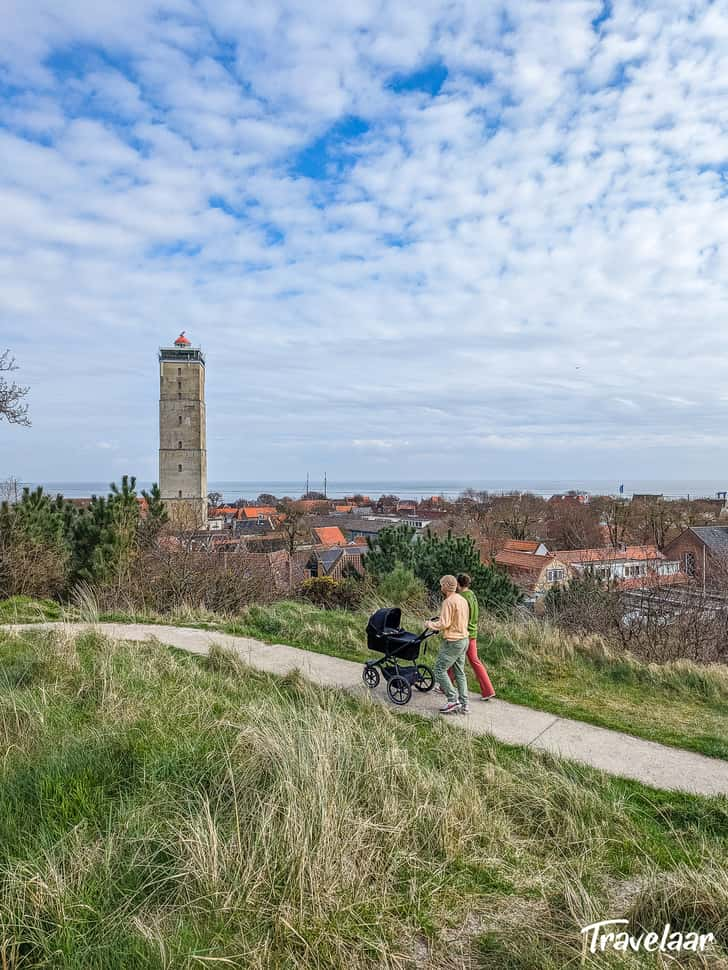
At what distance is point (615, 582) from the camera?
51.3ft

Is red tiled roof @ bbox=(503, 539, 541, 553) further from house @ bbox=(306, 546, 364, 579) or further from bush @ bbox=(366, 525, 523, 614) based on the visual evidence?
bush @ bbox=(366, 525, 523, 614)

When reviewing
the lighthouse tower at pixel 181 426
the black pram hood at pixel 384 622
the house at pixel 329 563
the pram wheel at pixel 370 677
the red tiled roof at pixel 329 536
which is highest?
the lighthouse tower at pixel 181 426

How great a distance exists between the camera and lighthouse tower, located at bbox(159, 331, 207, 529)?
176 feet

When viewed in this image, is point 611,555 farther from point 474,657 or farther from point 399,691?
point 399,691

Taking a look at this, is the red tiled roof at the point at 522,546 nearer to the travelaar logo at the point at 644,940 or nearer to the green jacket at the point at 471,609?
the green jacket at the point at 471,609

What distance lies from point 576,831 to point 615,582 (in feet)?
44.0

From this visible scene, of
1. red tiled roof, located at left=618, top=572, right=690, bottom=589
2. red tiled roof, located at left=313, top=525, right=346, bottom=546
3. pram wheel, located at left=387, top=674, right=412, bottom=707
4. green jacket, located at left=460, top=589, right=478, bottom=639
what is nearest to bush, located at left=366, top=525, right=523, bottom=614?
red tiled roof, located at left=618, top=572, right=690, bottom=589

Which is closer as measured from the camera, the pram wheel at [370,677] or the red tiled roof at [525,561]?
the pram wheel at [370,677]

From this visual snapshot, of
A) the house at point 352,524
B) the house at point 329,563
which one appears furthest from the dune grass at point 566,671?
the house at point 352,524

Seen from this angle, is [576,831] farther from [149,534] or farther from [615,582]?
[149,534]

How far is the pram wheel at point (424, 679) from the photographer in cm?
644

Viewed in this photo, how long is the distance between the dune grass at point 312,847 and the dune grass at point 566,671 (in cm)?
173

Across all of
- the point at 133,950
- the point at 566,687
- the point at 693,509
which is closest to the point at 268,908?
the point at 133,950

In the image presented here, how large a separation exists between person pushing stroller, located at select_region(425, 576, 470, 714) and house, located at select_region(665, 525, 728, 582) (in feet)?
42.9
